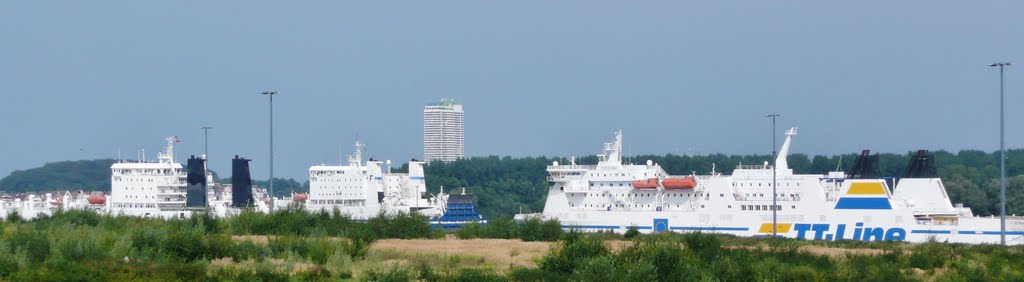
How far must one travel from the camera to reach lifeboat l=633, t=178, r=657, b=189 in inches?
2368

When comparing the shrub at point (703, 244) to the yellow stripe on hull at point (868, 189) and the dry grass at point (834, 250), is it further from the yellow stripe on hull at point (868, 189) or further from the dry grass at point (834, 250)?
the yellow stripe on hull at point (868, 189)

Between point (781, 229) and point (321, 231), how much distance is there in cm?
2976

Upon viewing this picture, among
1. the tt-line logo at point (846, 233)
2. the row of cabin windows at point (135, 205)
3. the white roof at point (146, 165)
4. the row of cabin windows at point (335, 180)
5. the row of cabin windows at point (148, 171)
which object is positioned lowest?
the tt-line logo at point (846, 233)

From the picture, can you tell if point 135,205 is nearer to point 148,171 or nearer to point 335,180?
point 148,171

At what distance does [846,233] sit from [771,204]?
153 inches

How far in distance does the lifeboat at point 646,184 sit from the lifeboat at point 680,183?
47 centimetres

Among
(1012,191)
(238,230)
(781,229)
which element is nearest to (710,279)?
(238,230)

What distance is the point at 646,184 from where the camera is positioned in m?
60.3

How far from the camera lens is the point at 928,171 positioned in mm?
57844

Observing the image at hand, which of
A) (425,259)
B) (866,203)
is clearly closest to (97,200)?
(866,203)

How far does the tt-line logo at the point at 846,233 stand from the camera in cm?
5459

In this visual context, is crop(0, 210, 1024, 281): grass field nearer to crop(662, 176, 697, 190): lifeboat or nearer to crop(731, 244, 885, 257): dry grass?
crop(731, 244, 885, 257): dry grass

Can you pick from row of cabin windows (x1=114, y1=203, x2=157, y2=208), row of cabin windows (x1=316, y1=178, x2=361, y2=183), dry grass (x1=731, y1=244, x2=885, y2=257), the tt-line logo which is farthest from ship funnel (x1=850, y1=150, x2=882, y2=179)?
row of cabin windows (x1=114, y1=203, x2=157, y2=208)

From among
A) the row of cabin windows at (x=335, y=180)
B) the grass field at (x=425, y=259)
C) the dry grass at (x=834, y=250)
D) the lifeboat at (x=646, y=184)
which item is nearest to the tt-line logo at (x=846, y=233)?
the lifeboat at (x=646, y=184)
